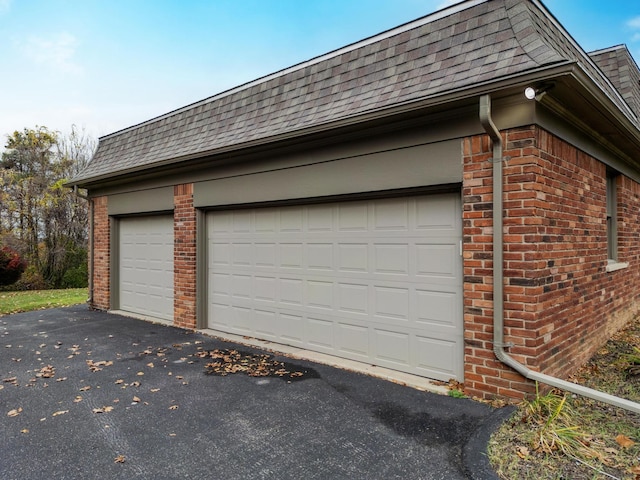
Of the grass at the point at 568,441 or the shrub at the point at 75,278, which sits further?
the shrub at the point at 75,278

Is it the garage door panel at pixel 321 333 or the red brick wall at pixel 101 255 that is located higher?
the red brick wall at pixel 101 255

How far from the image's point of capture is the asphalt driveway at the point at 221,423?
286 centimetres

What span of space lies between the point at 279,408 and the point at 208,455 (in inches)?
37.5

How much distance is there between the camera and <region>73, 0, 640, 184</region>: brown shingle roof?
3.94 m

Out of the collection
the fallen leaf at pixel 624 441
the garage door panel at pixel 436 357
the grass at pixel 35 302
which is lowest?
the grass at pixel 35 302

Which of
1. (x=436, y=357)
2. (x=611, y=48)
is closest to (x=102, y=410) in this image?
(x=436, y=357)

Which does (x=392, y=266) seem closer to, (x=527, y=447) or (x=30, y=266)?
(x=527, y=447)

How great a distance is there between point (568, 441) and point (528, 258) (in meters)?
1.52

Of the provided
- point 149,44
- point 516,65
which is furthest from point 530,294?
point 149,44

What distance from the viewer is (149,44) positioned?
13008 mm

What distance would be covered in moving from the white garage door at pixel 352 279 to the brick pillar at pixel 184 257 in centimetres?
46

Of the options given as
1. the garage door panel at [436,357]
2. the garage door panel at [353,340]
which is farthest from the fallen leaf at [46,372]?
the garage door panel at [436,357]

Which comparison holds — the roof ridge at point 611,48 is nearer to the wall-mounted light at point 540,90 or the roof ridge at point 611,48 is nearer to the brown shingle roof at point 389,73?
the brown shingle roof at point 389,73

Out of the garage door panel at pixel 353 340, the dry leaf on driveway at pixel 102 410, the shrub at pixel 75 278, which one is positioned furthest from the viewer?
the shrub at pixel 75 278
